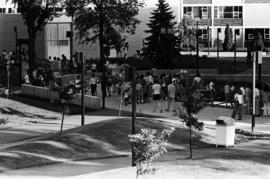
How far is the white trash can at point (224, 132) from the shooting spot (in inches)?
896

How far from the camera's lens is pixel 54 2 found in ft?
164

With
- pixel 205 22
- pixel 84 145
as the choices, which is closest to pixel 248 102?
pixel 84 145

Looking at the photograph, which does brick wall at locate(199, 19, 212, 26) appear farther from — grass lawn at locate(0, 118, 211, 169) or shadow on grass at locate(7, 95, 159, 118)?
grass lawn at locate(0, 118, 211, 169)

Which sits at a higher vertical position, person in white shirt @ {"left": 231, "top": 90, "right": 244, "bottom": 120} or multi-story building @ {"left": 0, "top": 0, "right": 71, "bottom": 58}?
multi-story building @ {"left": 0, "top": 0, "right": 71, "bottom": 58}

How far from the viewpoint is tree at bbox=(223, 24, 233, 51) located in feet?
249

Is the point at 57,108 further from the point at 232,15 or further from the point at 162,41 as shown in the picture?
the point at 232,15

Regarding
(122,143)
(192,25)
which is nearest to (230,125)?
(122,143)

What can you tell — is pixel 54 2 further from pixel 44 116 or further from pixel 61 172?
pixel 61 172

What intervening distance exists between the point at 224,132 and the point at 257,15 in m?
60.4

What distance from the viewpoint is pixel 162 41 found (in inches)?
2126

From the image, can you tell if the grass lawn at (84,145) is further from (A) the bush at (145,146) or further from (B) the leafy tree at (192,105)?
(A) the bush at (145,146)

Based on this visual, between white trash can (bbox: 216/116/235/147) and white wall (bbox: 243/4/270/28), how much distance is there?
194 ft

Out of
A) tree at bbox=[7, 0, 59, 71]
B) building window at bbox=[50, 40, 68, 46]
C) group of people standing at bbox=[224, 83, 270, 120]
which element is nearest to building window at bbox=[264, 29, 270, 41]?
building window at bbox=[50, 40, 68, 46]

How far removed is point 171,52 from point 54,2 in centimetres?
1005
